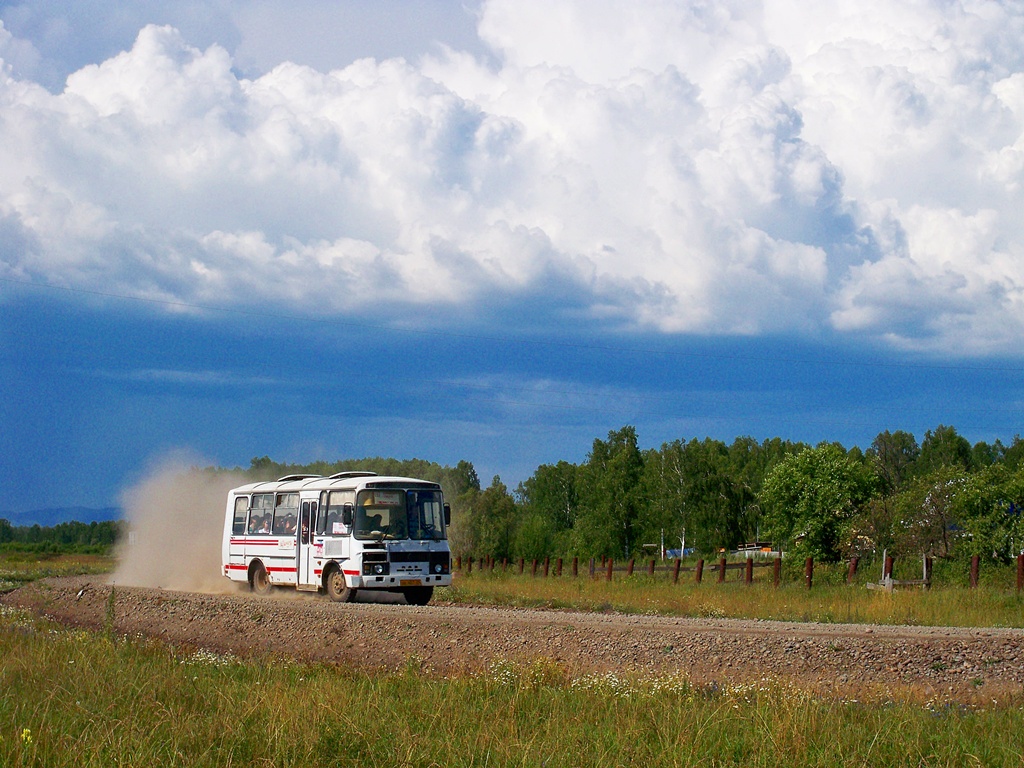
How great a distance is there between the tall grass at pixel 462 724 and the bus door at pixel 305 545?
13529 millimetres

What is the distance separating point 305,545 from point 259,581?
336 centimetres

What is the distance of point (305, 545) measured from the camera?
2625 cm

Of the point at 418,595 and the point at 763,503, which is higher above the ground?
the point at 763,503

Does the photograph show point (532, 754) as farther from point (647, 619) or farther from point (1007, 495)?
point (1007, 495)

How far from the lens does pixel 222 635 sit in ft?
70.0

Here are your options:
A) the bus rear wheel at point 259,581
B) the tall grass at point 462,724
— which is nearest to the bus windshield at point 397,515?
the bus rear wheel at point 259,581

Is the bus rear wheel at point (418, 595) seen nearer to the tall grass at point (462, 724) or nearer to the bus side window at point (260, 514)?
the bus side window at point (260, 514)

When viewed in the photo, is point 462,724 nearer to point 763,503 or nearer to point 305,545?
point 305,545

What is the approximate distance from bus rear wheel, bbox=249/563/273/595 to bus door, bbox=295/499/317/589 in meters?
2.11

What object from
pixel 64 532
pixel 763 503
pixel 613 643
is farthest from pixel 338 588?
pixel 64 532

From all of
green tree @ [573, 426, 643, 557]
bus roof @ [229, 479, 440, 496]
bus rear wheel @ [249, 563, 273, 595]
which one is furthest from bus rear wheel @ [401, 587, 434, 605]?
green tree @ [573, 426, 643, 557]

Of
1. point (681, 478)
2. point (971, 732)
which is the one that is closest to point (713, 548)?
point (681, 478)

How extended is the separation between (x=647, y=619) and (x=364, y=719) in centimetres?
1136

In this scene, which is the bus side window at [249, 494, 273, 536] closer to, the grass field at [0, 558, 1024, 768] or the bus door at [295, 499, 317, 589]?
the bus door at [295, 499, 317, 589]
